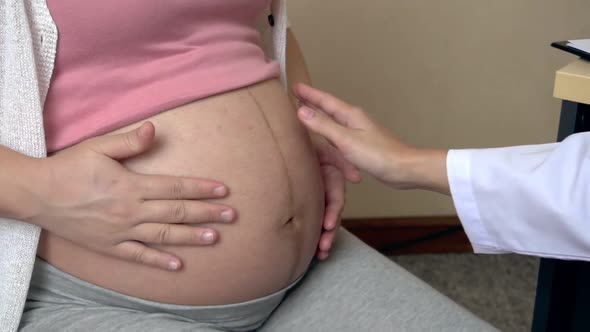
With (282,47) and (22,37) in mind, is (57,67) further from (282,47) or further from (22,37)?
(282,47)

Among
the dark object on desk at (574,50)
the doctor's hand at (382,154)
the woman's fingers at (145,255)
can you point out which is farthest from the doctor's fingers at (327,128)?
the dark object on desk at (574,50)

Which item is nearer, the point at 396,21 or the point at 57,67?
the point at 57,67

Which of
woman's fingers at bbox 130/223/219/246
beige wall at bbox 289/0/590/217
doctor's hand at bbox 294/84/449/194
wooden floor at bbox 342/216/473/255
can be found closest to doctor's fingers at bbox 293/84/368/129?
doctor's hand at bbox 294/84/449/194

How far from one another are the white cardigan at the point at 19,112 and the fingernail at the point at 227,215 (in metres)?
0.19

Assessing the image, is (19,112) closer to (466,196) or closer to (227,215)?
(227,215)

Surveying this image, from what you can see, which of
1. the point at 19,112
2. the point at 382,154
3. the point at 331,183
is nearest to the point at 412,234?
the point at 331,183

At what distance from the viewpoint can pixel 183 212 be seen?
26.7 inches

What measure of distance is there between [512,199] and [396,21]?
0.97 metres

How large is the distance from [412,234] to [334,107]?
3.62ft

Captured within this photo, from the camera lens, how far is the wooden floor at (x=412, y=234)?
1812 mm

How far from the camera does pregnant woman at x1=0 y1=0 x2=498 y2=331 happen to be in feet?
2.16

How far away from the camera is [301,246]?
2.56 feet

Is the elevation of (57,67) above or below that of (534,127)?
above

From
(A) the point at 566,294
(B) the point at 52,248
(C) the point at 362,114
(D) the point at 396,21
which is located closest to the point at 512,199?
(C) the point at 362,114
